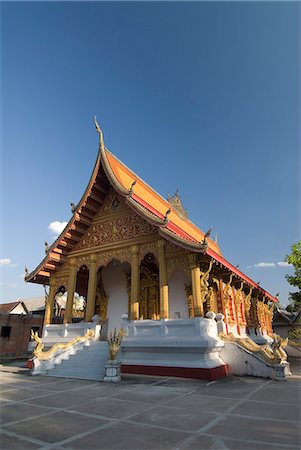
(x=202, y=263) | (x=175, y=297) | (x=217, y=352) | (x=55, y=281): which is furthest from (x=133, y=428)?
(x=55, y=281)

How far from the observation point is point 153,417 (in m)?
3.99

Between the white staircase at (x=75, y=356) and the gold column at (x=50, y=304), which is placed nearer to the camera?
the white staircase at (x=75, y=356)

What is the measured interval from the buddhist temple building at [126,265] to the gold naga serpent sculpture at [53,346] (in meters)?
0.68

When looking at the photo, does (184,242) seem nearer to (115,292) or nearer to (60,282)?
(115,292)

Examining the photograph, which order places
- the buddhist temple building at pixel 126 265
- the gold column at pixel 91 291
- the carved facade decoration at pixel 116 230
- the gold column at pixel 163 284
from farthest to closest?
the gold column at pixel 91 291 → the carved facade decoration at pixel 116 230 → the buddhist temple building at pixel 126 265 → the gold column at pixel 163 284

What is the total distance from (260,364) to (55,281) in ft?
29.0

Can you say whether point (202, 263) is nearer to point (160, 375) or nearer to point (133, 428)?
point (160, 375)

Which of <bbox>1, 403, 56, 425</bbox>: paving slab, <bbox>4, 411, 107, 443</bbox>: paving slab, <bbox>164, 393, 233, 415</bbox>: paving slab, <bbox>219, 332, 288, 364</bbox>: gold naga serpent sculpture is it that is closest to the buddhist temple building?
<bbox>219, 332, 288, 364</bbox>: gold naga serpent sculpture

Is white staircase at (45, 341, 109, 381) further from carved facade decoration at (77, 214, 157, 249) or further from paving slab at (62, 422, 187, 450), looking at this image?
paving slab at (62, 422, 187, 450)

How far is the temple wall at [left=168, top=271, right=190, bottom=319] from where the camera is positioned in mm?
11555

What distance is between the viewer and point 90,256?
11.7 m

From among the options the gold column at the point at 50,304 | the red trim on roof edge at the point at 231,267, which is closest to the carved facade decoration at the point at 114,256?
the gold column at the point at 50,304

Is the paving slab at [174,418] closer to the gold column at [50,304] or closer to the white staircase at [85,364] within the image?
the white staircase at [85,364]

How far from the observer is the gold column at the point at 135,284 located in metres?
9.55
